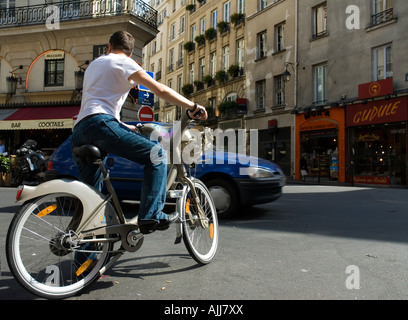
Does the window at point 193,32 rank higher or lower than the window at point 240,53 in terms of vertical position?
higher

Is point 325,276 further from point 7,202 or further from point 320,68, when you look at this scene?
point 320,68

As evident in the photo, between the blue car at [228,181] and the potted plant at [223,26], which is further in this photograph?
the potted plant at [223,26]

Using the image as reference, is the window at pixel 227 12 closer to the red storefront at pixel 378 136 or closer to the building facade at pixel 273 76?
the building facade at pixel 273 76

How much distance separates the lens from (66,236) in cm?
244

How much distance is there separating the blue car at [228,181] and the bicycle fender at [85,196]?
3.31 m

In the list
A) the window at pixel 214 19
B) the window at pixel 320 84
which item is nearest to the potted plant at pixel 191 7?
the window at pixel 214 19

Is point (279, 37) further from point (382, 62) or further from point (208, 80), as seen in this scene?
A: point (208, 80)

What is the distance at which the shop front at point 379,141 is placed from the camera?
16.0 metres

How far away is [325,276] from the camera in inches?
→ 117

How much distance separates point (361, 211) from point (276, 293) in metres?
4.91

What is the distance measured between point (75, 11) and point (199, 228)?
58.0 ft

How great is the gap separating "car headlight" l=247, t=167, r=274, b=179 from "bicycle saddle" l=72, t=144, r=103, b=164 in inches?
144

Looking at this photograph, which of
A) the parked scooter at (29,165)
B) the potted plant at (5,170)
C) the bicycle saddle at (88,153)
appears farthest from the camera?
the potted plant at (5,170)
